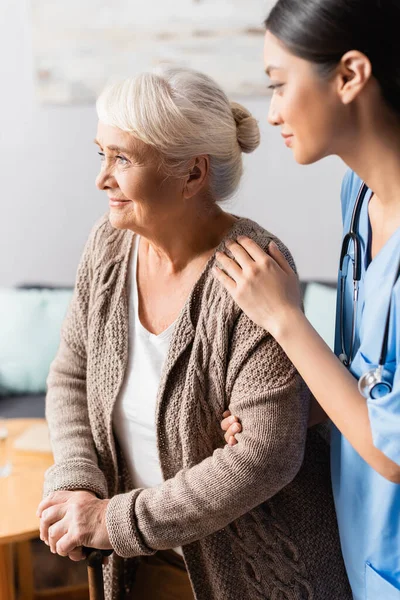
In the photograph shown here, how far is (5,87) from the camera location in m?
3.11

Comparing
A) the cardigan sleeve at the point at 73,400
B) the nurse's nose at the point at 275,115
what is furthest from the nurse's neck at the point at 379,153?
the cardigan sleeve at the point at 73,400

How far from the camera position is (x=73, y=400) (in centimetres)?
161

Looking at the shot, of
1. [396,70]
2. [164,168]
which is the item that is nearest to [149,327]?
[164,168]

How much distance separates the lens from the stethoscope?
1.12 meters

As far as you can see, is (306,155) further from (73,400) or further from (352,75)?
(73,400)

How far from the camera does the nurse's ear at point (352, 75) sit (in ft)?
3.55

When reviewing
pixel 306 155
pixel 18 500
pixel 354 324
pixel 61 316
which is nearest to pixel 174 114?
pixel 306 155

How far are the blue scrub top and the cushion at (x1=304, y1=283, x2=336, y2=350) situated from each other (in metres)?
1.36

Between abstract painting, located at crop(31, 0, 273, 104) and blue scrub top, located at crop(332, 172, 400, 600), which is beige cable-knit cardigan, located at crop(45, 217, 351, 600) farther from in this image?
abstract painting, located at crop(31, 0, 273, 104)

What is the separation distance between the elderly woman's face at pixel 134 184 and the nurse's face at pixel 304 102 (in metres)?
0.28

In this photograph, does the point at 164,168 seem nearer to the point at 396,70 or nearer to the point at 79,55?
the point at 396,70

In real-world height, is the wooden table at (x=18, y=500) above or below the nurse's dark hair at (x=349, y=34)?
below

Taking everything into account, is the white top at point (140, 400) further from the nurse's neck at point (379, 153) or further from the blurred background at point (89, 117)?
the blurred background at point (89, 117)

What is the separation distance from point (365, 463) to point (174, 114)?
677 mm
